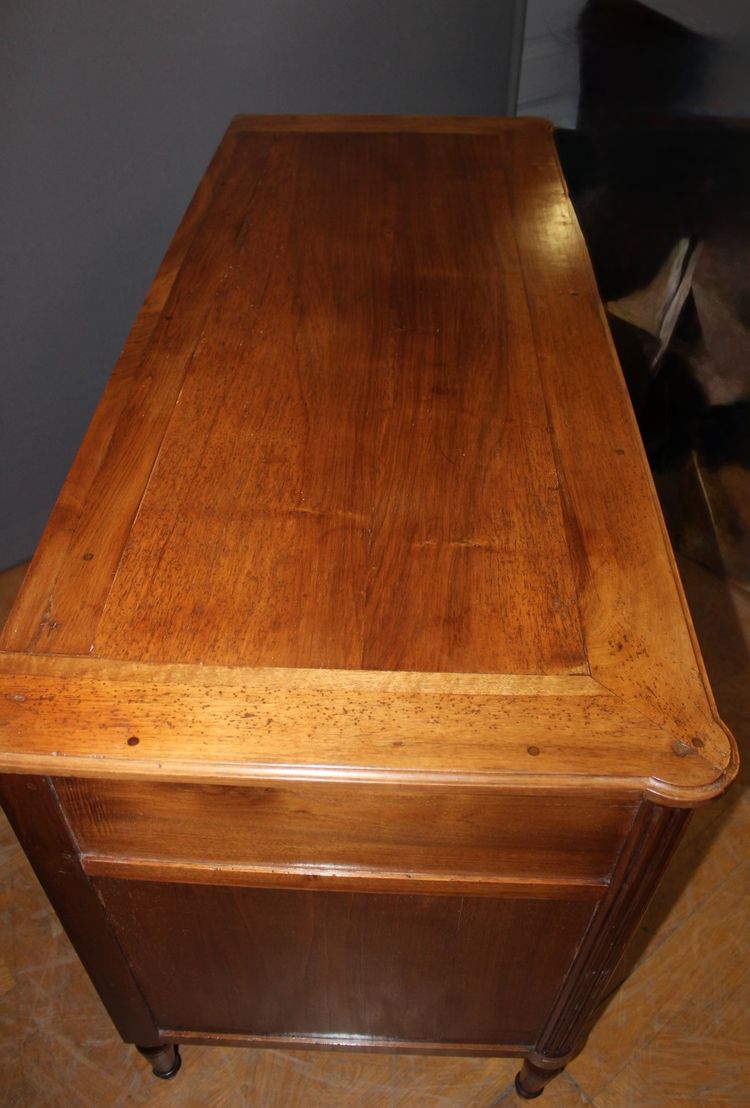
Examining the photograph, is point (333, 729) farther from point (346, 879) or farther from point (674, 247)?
point (674, 247)

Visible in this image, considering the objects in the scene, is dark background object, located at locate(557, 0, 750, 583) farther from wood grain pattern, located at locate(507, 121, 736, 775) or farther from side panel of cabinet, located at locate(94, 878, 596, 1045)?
side panel of cabinet, located at locate(94, 878, 596, 1045)

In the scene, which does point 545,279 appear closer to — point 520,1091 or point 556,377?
point 556,377

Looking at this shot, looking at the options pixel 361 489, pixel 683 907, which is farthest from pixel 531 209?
pixel 683 907

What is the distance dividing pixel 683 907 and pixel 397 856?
0.79 meters

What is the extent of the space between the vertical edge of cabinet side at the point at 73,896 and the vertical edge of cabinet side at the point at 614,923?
1.54 feet

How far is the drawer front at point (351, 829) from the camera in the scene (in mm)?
718

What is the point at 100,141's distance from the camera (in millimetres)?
1639

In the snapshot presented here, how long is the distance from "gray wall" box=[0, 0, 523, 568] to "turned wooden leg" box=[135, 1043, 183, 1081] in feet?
3.51

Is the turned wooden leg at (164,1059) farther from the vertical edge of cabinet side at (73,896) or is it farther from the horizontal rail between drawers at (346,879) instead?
the horizontal rail between drawers at (346,879)

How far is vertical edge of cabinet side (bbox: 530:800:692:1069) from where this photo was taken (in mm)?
717

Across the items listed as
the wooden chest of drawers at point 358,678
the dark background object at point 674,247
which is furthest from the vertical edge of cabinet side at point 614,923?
the dark background object at point 674,247

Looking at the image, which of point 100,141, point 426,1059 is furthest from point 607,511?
point 100,141

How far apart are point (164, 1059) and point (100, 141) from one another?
4.94ft

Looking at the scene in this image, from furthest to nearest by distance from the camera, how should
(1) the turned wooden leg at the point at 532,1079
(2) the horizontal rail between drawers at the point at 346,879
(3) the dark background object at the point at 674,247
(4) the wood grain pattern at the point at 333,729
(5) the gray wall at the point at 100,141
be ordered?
1. (3) the dark background object at the point at 674,247
2. (5) the gray wall at the point at 100,141
3. (1) the turned wooden leg at the point at 532,1079
4. (2) the horizontal rail between drawers at the point at 346,879
5. (4) the wood grain pattern at the point at 333,729
